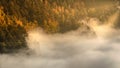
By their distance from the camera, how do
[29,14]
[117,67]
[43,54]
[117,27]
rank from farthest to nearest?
1. [117,27]
2. [43,54]
3. [117,67]
4. [29,14]

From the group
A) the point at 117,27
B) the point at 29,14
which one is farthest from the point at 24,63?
the point at 117,27

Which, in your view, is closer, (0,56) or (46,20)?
(0,56)

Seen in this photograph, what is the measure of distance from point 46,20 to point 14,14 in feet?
20.1

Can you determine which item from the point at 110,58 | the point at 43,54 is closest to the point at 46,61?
the point at 43,54

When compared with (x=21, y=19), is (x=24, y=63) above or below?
below

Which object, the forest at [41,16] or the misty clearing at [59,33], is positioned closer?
the forest at [41,16]

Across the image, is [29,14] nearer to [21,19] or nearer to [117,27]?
[21,19]

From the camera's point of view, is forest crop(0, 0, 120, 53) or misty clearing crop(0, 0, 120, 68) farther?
misty clearing crop(0, 0, 120, 68)

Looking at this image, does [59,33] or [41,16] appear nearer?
[41,16]

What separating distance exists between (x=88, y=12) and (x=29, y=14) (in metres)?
15.1

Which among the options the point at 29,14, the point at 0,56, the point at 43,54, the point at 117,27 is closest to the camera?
the point at 0,56

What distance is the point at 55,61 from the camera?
3607 inches

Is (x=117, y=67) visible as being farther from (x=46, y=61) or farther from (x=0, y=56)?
(x=0, y=56)

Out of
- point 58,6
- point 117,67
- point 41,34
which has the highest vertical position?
point 58,6
